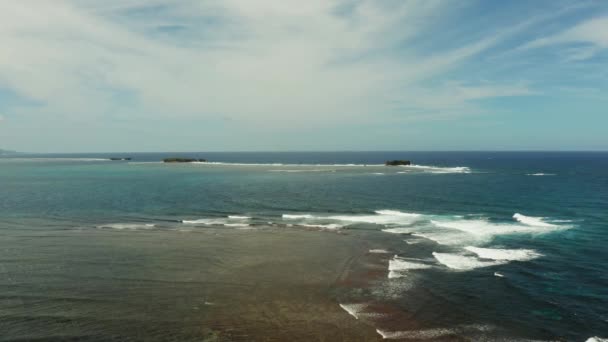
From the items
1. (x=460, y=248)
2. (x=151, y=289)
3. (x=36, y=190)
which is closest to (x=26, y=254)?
(x=151, y=289)

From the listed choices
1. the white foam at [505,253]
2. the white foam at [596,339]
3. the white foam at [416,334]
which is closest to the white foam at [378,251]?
the white foam at [505,253]

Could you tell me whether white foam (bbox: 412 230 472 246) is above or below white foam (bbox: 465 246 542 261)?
above

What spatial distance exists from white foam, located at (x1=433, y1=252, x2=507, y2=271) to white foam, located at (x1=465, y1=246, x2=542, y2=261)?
113cm

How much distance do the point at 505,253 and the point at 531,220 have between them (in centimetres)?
1662

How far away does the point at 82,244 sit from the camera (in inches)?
1384

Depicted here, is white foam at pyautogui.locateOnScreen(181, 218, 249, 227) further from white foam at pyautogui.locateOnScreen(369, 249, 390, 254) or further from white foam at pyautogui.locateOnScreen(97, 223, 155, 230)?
white foam at pyautogui.locateOnScreen(369, 249, 390, 254)

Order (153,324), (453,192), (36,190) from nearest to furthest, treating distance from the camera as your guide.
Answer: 1. (153,324)
2. (453,192)
3. (36,190)

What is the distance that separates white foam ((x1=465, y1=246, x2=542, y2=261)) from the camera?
99.9 feet

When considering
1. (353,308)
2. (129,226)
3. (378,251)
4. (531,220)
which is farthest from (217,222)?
(531,220)

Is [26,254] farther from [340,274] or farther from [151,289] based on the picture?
[340,274]

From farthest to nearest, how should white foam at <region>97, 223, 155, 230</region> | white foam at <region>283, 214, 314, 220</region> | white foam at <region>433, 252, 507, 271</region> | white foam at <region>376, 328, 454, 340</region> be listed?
white foam at <region>283, 214, 314, 220</region> < white foam at <region>97, 223, 155, 230</region> < white foam at <region>433, 252, 507, 271</region> < white foam at <region>376, 328, 454, 340</region>

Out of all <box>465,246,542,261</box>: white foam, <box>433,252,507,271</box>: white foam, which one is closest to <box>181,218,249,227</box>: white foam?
<box>433,252,507,271</box>: white foam

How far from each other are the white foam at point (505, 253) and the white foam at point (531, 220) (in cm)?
1215

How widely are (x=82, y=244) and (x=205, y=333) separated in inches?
859
